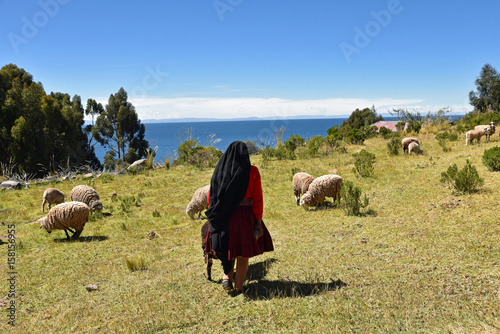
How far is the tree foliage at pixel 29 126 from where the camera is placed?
934 inches

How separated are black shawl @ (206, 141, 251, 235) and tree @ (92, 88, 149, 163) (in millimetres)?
41715

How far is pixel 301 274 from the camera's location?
197 inches

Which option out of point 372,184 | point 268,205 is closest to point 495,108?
point 372,184

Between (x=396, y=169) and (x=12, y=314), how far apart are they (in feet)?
42.7

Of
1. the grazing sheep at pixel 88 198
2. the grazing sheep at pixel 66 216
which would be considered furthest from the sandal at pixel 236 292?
the grazing sheep at pixel 88 198

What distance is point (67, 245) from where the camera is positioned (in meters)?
8.05

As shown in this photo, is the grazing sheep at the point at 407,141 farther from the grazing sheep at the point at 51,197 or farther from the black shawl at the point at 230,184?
the grazing sheep at the point at 51,197

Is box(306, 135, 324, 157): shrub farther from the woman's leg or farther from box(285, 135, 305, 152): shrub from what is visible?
the woman's leg

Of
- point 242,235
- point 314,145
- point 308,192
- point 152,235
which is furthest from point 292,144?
point 242,235

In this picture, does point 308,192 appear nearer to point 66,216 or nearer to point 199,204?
point 199,204

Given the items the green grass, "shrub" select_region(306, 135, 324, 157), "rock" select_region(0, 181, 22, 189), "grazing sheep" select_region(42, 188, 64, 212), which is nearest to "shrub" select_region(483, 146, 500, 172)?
the green grass

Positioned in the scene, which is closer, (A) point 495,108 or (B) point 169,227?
(B) point 169,227

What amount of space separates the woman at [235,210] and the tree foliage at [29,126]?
76.8ft

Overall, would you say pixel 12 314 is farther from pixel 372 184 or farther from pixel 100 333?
pixel 372 184
